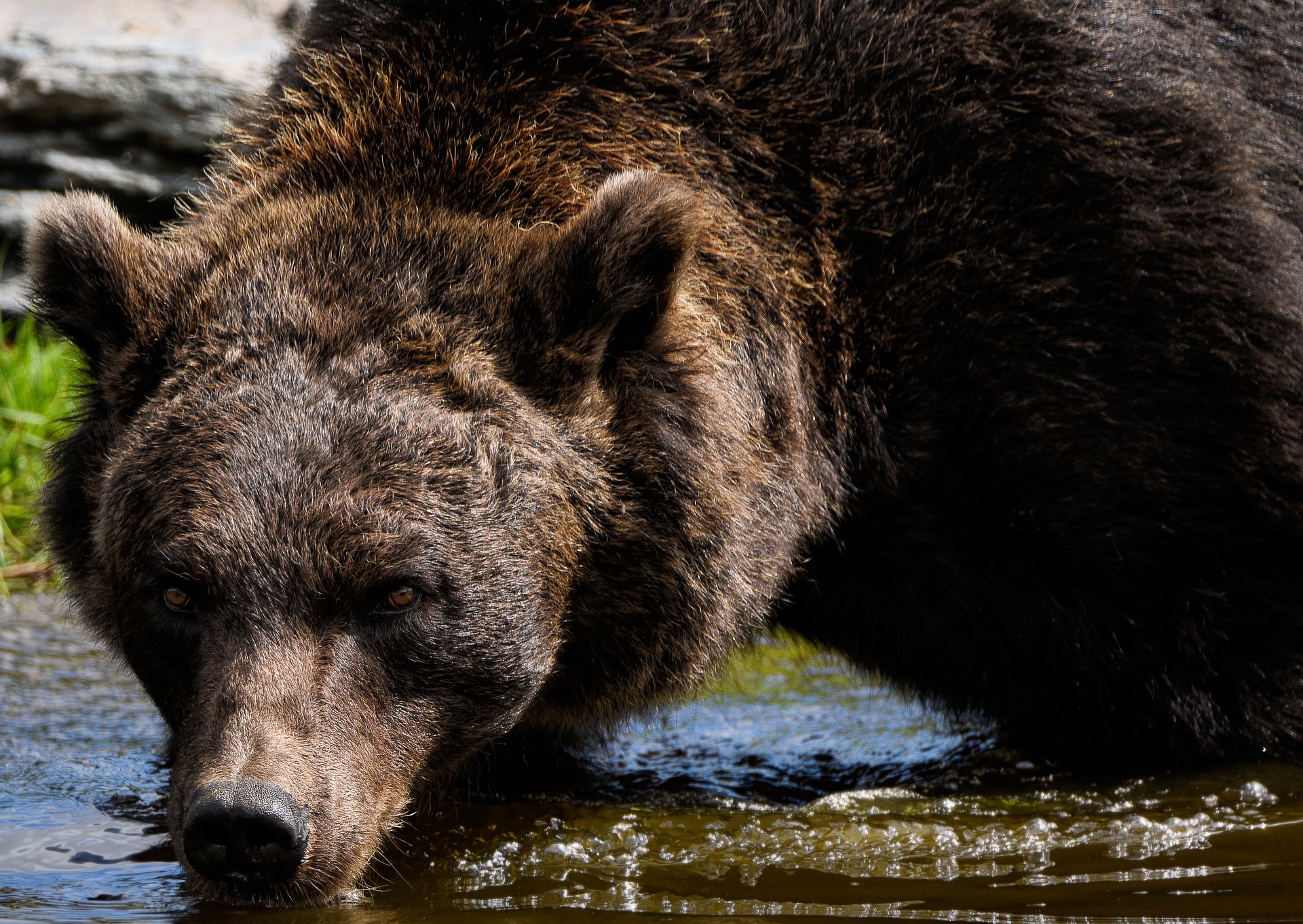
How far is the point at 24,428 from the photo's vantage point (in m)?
8.83

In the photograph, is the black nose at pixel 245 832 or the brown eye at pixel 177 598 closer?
the black nose at pixel 245 832

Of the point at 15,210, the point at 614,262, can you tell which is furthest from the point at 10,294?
the point at 614,262

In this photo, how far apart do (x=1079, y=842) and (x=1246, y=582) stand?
1.16 meters

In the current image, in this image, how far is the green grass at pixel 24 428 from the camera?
8422mm

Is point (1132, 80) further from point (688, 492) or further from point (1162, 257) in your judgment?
point (688, 492)

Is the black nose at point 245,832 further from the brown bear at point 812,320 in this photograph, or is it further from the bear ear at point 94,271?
the bear ear at point 94,271

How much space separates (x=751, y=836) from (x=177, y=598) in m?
1.81

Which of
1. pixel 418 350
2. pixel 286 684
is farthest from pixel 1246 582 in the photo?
pixel 286 684

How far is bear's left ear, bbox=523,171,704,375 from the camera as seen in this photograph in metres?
4.42

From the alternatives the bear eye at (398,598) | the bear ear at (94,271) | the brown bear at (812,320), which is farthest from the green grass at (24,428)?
the bear eye at (398,598)

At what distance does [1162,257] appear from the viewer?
16.7ft

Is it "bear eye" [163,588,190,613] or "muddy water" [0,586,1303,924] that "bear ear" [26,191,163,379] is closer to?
"bear eye" [163,588,190,613]

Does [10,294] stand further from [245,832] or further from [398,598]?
[245,832]

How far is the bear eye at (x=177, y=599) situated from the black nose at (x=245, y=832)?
603mm
